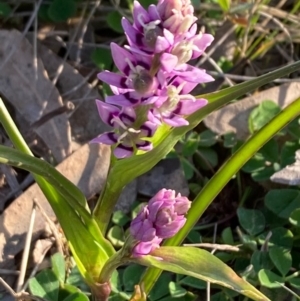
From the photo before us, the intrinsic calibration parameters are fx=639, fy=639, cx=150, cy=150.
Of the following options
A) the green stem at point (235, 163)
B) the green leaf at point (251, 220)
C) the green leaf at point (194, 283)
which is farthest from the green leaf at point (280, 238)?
the green stem at point (235, 163)

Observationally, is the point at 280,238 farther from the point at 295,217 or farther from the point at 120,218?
the point at 120,218

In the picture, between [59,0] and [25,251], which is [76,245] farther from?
[59,0]

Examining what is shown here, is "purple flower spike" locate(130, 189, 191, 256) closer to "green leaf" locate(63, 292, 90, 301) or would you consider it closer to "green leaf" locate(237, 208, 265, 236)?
"green leaf" locate(63, 292, 90, 301)

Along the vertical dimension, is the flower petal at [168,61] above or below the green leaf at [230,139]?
above

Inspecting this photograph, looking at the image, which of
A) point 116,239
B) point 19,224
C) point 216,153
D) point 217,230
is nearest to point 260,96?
point 216,153

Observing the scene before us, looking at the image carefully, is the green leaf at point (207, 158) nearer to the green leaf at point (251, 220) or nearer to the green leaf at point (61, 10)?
the green leaf at point (251, 220)

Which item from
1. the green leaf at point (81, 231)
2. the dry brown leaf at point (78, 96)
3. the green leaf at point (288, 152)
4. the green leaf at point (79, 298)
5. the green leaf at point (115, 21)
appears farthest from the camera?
the green leaf at point (115, 21)

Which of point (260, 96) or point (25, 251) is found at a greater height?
point (260, 96)
